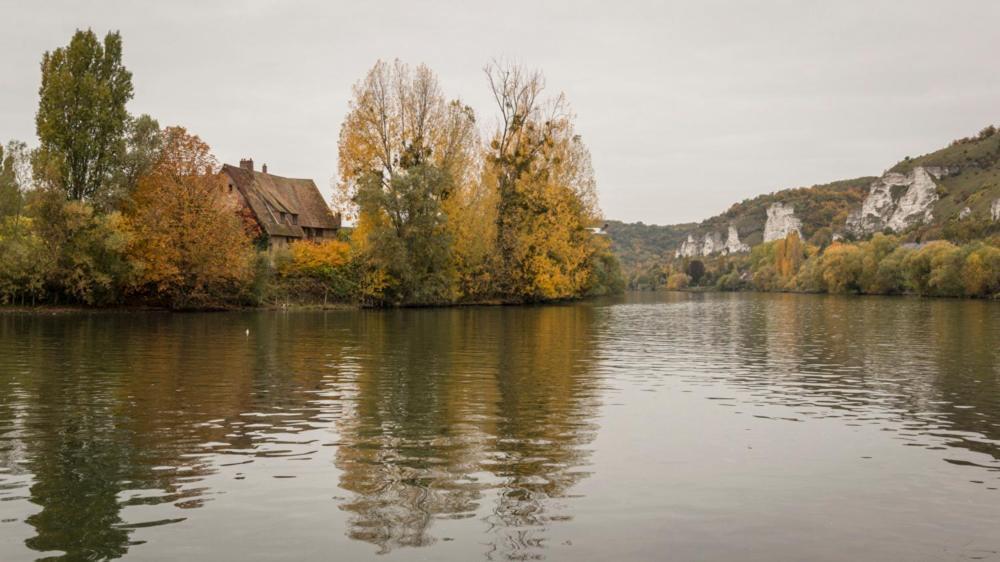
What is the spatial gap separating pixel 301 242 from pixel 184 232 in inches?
490

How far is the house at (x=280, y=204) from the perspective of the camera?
77812mm

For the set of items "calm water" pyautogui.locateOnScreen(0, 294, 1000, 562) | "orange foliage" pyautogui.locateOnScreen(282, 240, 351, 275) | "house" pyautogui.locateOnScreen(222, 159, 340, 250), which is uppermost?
"house" pyautogui.locateOnScreen(222, 159, 340, 250)

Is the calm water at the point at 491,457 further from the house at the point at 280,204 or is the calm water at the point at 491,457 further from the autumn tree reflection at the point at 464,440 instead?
the house at the point at 280,204

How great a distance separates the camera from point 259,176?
82.9 m

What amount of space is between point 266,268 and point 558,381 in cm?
4630

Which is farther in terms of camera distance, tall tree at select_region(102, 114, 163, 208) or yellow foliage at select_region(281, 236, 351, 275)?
yellow foliage at select_region(281, 236, 351, 275)

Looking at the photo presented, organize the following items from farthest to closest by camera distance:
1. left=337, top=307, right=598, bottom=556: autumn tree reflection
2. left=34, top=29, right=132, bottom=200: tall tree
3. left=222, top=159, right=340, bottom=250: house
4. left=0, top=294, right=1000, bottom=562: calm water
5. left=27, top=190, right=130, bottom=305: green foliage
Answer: left=222, top=159, right=340, bottom=250: house, left=34, top=29, right=132, bottom=200: tall tree, left=27, top=190, right=130, bottom=305: green foliage, left=337, top=307, right=598, bottom=556: autumn tree reflection, left=0, top=294, right=1000, bottom=562: calm water

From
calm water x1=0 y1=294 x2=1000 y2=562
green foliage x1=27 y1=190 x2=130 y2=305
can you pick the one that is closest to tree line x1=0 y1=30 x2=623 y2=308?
green foliage x1=27 y1=190 x2=130 y2=305

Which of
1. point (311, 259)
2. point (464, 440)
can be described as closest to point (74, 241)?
point (311, 259)

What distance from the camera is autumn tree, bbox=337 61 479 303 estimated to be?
68.0m

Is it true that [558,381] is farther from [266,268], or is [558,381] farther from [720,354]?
[266,268]

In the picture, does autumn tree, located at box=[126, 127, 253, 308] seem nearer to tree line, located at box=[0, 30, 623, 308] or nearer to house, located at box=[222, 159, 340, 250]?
tree line, located at box=[0, 30, 623, 308]

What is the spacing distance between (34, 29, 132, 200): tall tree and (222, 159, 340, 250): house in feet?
41.9

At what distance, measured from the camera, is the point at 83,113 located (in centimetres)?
5791
